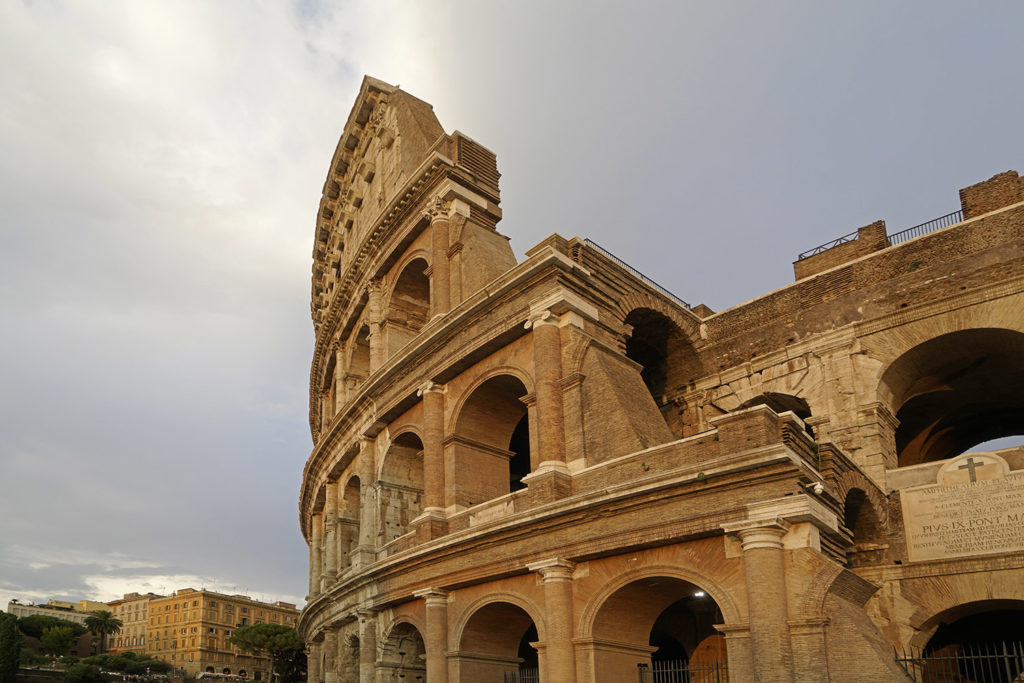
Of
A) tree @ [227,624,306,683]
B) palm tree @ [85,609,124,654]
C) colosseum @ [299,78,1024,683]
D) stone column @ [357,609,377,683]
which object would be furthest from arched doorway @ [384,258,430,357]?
palm tree @ [85,609,124,654]

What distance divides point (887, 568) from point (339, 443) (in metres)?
14.5

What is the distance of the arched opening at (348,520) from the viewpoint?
22.3m

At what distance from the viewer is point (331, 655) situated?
2119 cm

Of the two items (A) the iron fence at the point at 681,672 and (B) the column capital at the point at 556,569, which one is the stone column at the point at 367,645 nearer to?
(A) the iron fence at the point at 681,672

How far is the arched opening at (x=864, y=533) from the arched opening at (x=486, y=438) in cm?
643

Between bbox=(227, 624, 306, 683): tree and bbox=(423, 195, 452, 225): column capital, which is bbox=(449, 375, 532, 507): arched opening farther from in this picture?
bbox=(227, 624, 306, 683): tree

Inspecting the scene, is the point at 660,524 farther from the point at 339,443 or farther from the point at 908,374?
the point at 339,443

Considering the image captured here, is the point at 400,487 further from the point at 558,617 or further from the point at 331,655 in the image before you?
the point at 558,617

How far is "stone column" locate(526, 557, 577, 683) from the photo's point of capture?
1243 centimetres

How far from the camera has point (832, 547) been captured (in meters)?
11.2

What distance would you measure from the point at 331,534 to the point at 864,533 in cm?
1441

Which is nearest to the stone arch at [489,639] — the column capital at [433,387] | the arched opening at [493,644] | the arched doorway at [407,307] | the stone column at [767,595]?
the arched opening at [493,644]

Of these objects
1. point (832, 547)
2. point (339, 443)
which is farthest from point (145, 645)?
point (832, 547)

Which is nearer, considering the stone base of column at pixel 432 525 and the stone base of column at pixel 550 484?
the stone base of column at pixel 550 484
